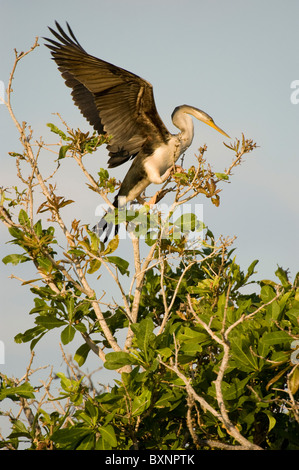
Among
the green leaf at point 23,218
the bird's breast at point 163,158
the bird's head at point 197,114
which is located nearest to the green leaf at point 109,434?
the green leaf at point 23,218

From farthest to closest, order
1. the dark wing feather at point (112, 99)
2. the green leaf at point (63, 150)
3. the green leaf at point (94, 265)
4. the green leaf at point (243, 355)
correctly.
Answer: the dark wing feather at point (112, 99) → the green leaf at point (63, 150) → the green leaf at point (94, 265) → the green leaf at point (243, 355)

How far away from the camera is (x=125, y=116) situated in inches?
238

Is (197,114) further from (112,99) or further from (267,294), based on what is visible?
(267,294)

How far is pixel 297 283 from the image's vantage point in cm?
454

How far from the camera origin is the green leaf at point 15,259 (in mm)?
4535

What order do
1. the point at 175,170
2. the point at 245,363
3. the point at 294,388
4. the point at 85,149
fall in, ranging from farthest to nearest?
1. the point at 175,170
2. the point at 85,149
3. the point at 245,363
4. the point at 294,388

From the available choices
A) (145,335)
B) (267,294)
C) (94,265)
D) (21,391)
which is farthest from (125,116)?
(21,391)

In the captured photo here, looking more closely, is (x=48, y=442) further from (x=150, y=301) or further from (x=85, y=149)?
(x=85, y=149)

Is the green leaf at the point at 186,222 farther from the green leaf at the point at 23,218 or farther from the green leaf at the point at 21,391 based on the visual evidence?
the green leaf at the point at 21,391

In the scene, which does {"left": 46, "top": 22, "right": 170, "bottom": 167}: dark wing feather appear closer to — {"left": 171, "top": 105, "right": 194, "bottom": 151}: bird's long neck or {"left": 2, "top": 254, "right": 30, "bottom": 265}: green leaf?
{"left": 171, "top": 105, "right": 194, "bottom": 151}: bird's long neck

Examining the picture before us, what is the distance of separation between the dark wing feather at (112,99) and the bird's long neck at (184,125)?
0.16 m

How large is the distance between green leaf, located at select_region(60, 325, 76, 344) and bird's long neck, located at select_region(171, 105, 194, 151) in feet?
8.10

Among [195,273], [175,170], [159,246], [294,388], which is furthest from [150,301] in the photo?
[294,388]

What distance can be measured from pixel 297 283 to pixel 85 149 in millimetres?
2188
